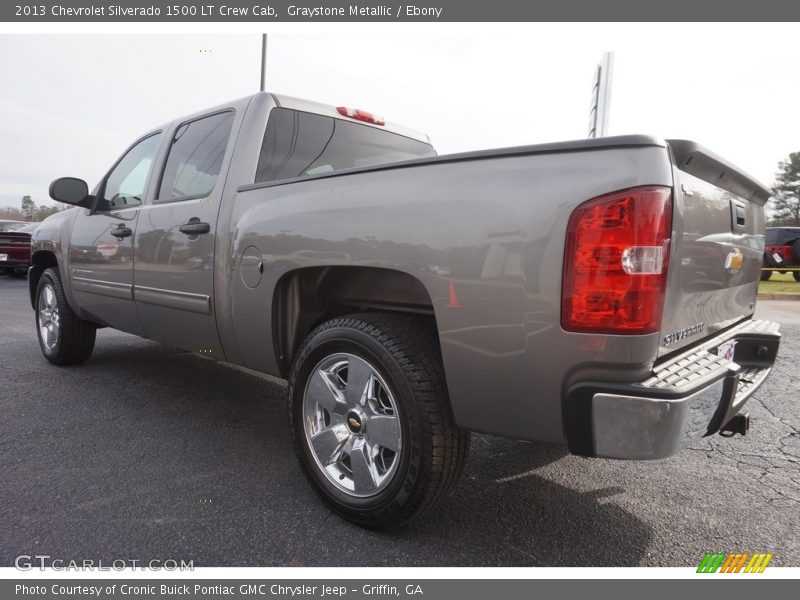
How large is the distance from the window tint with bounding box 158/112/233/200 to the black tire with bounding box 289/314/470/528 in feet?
4.90

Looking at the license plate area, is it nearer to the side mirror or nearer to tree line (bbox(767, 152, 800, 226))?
the side mirror

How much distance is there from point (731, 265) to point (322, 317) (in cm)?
183

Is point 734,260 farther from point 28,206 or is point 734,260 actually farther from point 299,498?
point 28,206

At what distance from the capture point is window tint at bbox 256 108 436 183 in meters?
3.07

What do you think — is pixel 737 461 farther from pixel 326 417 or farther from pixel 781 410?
pixel 326 417

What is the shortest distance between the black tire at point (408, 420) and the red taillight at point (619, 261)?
62 centimetres

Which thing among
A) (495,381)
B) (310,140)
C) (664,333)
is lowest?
(495,381)

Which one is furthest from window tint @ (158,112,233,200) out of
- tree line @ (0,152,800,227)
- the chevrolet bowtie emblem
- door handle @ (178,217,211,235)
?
tree line @ (0,152,800,227)

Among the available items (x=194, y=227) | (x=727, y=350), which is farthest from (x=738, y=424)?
(x=194, y=227)

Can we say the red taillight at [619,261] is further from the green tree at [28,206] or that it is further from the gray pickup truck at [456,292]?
the green tree at [28,206]

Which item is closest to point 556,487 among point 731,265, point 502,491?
point 502,491

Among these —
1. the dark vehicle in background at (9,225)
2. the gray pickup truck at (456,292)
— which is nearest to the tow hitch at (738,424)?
the gray pickup truck at (456,292)

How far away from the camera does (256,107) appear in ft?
10.1
